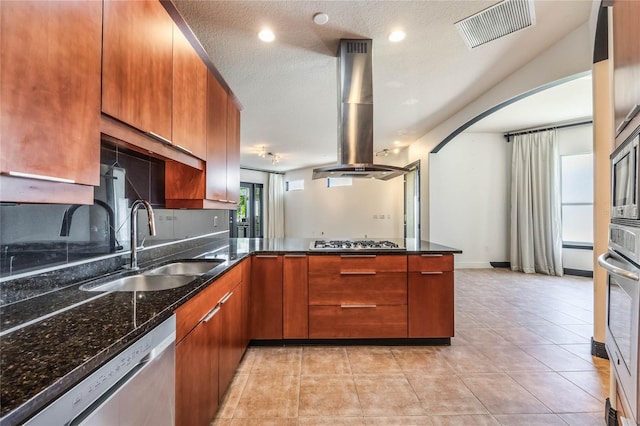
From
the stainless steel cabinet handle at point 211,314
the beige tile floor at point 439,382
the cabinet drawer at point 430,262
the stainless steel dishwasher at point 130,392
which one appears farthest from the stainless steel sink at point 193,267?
the cabinet drawer at point 430,262

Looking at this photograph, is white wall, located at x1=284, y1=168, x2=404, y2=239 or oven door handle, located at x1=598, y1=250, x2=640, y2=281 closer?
oven door handle, located at x1=598, y1=250, x2=640, y2=281

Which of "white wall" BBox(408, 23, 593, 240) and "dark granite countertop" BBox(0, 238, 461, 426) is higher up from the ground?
"white wall" BBox(408, 23, 593, 240)

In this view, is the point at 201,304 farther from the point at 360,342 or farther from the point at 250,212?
the point at 250,212

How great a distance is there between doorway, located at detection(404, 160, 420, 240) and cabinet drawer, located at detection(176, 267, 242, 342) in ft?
14.8

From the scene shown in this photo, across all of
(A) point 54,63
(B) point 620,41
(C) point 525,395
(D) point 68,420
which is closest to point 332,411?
(C) point 525,395

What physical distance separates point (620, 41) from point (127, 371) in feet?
7.33

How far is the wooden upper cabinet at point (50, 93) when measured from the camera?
0.74m

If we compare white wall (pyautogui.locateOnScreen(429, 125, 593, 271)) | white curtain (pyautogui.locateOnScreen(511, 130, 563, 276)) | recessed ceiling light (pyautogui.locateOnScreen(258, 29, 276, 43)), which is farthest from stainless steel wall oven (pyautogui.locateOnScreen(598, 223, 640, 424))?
white curtain (pyautogui.locateOnScreen(511, 130, 563, 276))

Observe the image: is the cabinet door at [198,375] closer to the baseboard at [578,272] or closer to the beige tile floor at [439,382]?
the beige tile floor at [439,382]

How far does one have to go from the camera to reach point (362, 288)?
101 inches

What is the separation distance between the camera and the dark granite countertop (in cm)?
60

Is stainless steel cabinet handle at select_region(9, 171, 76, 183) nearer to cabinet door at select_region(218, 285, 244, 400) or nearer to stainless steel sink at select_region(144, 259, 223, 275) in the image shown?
cabinet door at select_region(218, 285, 244, 400)

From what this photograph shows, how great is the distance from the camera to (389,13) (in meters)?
2.14

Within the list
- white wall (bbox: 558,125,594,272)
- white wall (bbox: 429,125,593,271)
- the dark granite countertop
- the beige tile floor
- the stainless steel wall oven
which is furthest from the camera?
white wall (bbox: 429,125,593,271)
